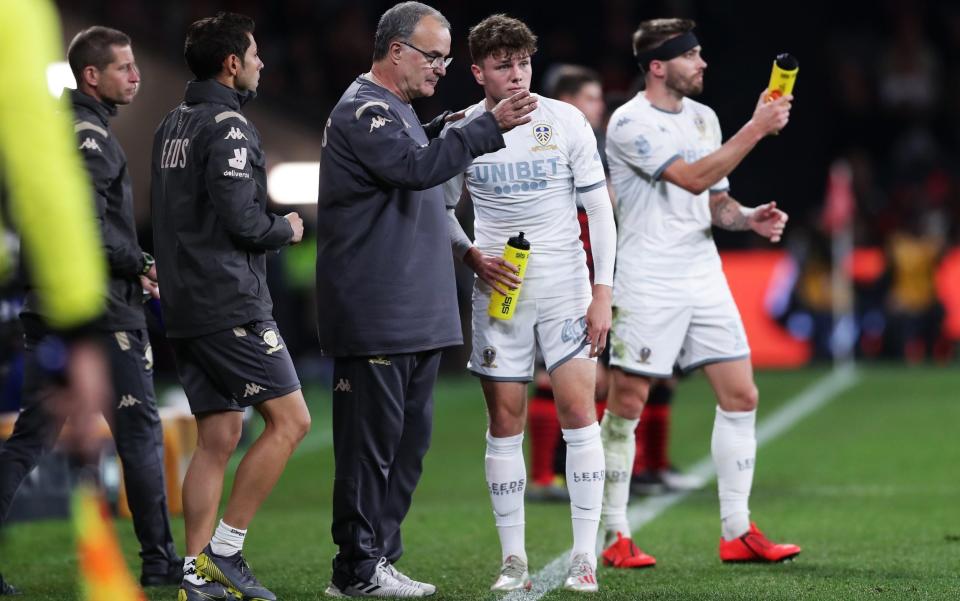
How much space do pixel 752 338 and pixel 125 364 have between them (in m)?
15.0

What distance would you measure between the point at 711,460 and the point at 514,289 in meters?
5.56

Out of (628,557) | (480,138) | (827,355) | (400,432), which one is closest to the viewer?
(480,138)

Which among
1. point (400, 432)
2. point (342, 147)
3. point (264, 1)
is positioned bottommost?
point (400, 432)

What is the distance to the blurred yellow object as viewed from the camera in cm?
329

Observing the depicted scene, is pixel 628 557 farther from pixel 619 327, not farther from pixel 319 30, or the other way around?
pixel 319 30

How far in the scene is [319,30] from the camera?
932 inches

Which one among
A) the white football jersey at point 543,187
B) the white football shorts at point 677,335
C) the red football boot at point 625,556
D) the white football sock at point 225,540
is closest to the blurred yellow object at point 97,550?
the white football sock at point 225,540

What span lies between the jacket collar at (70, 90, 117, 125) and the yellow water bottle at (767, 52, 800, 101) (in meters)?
2.68

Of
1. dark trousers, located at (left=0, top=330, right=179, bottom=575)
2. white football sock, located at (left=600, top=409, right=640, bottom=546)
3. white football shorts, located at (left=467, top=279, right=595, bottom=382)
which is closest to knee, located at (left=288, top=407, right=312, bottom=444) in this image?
white football shorts, located at (left=467, top=279, right=595, bottom=382)

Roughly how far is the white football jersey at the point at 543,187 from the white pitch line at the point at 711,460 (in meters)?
1.16

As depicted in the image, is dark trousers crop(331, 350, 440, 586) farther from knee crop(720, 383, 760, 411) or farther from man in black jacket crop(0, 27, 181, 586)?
knee crop(720, 383, 760, 411)

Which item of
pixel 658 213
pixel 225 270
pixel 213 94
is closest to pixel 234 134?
pixel 213 94

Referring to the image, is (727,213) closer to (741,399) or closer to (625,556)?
(741,399)

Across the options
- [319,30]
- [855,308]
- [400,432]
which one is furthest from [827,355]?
[400,432]
